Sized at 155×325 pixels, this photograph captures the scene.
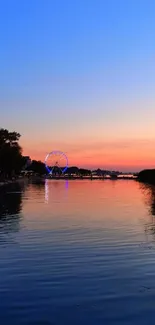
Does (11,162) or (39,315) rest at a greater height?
(11,162)

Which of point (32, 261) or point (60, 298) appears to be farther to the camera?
point (32, 261)

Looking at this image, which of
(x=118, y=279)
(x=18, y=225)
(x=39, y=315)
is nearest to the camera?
(x=39, y=315)

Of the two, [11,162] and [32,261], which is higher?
[11,162]

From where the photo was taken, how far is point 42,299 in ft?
43.9

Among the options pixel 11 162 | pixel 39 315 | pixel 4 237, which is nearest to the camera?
pixel 39 315

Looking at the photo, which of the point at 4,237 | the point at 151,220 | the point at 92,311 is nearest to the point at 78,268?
the point at 92,311

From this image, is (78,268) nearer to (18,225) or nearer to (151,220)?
(18,225)

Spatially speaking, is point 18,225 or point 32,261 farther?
point 18,225

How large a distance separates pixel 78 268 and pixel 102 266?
1090 millimetres

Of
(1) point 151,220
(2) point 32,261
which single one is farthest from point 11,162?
(2) point 32,261

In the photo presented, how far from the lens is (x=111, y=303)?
1302 cm

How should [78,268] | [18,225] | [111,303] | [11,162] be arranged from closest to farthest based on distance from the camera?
[111,303], [78,268], [18,225], [11,162]

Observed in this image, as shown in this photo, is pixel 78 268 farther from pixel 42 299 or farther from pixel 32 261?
pixel 42 299

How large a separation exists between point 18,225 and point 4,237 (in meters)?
6.39
